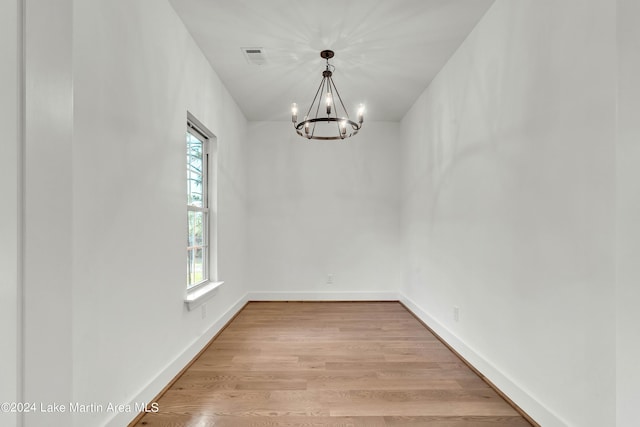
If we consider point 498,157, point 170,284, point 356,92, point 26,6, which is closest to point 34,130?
point 26,6

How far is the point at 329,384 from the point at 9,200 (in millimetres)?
2132

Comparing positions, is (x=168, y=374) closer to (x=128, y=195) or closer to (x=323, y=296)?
(x=128, y=195)

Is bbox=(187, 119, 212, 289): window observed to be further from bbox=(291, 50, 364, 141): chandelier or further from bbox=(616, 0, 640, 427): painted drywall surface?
bbox=(616, 0, 640, 427): painted drywall surface

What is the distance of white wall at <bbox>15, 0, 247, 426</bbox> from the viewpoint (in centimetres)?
91

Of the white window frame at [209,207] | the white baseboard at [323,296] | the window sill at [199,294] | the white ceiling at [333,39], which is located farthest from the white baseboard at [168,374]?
the white ceiling at [333,39]

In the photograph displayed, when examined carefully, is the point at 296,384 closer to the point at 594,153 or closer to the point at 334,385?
the point at 334,385

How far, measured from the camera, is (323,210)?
5.20 metres

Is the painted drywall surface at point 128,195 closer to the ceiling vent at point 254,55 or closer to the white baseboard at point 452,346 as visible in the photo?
the white baseboard at point 452,346

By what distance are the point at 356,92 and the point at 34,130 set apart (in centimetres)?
360

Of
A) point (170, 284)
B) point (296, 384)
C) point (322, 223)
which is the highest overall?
point (322, 223)

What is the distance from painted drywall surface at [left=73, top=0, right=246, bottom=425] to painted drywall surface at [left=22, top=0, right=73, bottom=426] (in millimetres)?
544

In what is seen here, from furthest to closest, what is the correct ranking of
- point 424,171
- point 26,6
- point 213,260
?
1. point 424,171
2. point 213,260
3. point 26,6

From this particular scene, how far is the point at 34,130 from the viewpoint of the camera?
0.88 m

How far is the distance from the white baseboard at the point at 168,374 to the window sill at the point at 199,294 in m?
0.33
